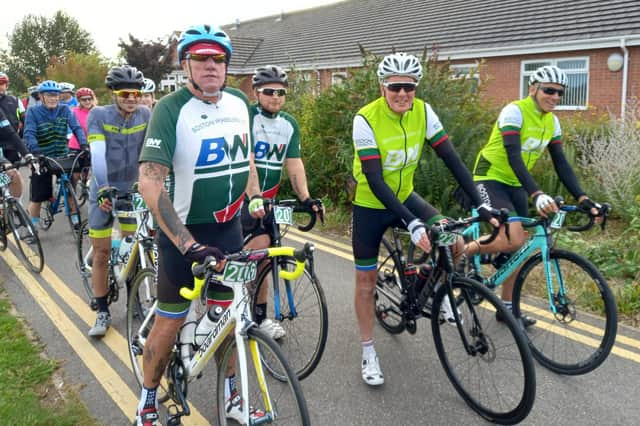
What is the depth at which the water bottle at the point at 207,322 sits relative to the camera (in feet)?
9.82

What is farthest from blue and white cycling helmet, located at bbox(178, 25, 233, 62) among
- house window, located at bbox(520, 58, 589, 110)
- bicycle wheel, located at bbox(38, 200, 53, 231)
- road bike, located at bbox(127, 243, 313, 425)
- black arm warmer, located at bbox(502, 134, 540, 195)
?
house window, located at bbox(520, 58, 589, 110)

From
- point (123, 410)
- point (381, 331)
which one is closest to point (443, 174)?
point (381, 331)

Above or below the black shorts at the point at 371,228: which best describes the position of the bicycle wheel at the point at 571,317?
below

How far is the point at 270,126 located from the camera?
4535 mm

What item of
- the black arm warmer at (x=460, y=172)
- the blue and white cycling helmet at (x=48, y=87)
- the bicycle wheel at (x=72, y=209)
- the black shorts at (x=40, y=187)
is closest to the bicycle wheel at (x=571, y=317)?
the black arm warmer at (x=460, y=172)

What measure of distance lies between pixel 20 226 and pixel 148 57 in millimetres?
29847

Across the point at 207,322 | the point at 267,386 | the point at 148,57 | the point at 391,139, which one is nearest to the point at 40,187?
the point at 207,322

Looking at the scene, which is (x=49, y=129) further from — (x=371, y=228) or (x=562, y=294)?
(x=562, y=294)

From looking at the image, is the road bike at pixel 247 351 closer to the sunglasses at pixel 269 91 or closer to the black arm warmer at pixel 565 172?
the sunglasses at pixel 269 91

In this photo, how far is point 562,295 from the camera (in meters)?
4.09

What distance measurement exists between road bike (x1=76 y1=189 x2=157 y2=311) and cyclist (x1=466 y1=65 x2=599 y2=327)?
2.72 m

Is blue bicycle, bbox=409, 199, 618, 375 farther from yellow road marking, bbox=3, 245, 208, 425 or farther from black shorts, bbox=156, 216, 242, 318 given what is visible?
yellow road marking, bbox=3, 245, 208, 425

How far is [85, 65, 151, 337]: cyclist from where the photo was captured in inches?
181

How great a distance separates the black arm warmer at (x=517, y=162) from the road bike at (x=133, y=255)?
9.69ft
